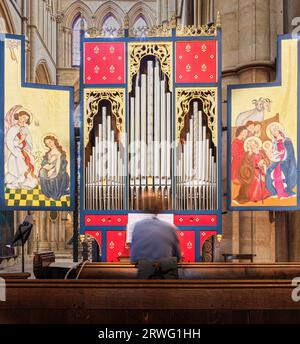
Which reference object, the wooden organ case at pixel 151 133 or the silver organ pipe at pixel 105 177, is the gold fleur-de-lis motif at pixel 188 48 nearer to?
the wooden organ case at pixel 151 133

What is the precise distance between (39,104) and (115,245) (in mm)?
2627

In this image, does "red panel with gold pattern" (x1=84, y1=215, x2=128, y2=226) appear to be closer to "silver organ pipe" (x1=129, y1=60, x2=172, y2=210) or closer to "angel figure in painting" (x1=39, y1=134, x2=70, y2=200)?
"silver organ pipe" (x1=129, y1=60, x2=172, y2=210)

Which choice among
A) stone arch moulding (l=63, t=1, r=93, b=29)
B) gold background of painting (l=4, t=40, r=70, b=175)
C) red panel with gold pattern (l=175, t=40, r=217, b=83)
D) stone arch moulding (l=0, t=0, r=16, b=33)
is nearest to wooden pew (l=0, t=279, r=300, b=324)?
gold background of painting (l=4, t=40, r=70, b=175)

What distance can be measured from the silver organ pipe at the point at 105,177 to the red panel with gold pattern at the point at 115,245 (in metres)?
0.42

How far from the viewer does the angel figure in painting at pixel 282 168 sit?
310 inches

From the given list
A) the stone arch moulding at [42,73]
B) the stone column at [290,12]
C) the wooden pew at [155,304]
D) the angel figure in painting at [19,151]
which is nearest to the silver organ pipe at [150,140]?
the angel figure in painting at [19,151]

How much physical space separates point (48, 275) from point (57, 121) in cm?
378

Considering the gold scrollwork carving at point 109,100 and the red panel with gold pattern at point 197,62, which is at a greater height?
the red panel with gold pattern at point 197,62

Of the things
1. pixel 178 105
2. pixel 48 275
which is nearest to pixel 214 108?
pixel 178 105

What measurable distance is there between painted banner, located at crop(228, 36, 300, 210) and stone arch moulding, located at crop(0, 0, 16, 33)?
11201mm

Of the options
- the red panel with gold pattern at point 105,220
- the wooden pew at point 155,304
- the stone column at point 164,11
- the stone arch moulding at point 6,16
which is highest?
the stone column at point 164,11

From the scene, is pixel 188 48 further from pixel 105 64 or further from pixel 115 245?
pixel 115 245

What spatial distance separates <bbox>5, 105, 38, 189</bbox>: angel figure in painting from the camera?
26.2 feet

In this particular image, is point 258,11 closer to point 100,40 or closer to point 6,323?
point 100,40
